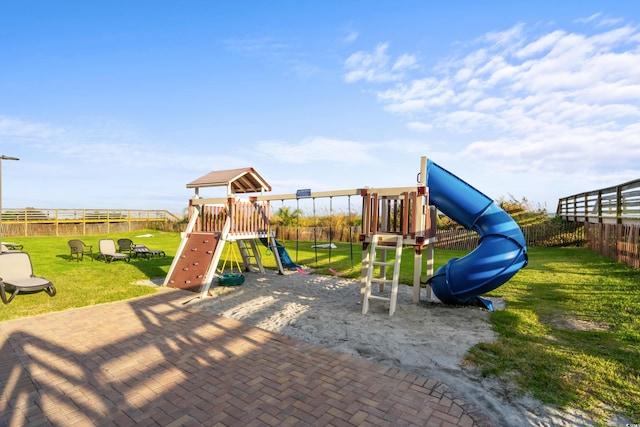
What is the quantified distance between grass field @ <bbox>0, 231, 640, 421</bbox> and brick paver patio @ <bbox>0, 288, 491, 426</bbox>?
1.10 meters

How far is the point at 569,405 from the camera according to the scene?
10.7ft

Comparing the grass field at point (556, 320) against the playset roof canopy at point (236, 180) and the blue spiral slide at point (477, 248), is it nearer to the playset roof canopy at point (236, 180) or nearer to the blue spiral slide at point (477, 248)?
the blue spiral slide at point (477, 248)

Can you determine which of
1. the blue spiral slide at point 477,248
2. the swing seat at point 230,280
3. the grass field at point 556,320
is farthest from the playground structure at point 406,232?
the grass field at point 556,320

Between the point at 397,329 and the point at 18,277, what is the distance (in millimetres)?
8798

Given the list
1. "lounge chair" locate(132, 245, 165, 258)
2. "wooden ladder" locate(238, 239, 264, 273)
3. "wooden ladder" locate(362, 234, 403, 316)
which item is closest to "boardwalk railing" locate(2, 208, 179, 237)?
"lounge chair" locate(132, 245, 165, 258)

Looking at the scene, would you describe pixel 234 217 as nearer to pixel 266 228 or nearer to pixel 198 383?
pixel 266 228

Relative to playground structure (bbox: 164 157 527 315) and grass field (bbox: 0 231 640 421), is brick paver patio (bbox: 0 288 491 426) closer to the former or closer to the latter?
grass field (bbox: 0 231 640 421)

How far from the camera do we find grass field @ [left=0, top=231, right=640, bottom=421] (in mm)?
3572

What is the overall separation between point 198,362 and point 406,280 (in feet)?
22.1

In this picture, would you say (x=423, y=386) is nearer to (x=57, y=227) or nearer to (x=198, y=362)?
(x=198, y=362)

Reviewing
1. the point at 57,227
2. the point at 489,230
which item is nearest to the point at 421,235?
the point at 489,230

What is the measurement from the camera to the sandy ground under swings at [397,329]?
334 centimetres

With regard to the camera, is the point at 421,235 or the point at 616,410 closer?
the point at 616,410

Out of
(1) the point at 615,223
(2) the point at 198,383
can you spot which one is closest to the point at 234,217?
(2) the point at 198,383
